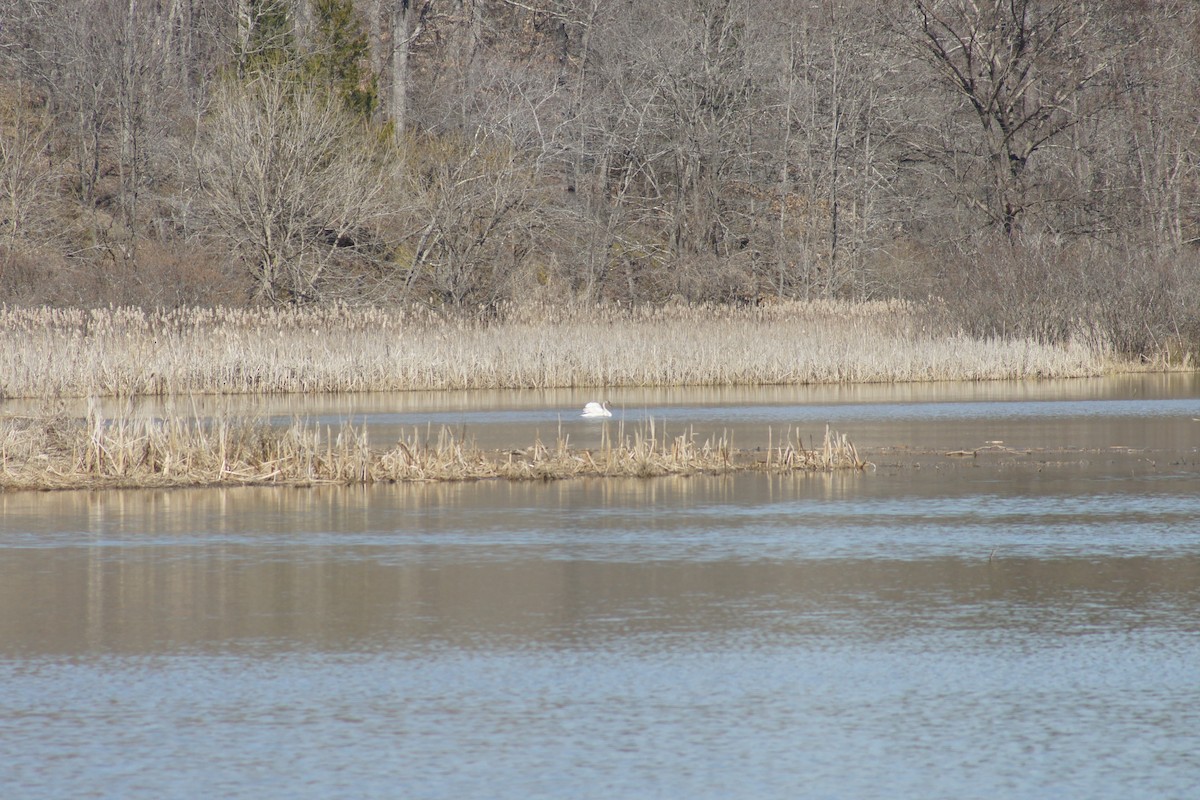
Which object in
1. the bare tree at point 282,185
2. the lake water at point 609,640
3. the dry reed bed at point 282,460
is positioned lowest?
the lake water at point 609,640

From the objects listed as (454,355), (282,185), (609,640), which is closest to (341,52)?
(282,185)

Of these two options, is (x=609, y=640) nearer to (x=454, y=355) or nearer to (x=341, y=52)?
(x=454, y=355)

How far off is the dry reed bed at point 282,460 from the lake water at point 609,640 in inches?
16.8

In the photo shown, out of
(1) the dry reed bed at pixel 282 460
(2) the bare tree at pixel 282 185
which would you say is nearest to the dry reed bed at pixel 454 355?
(2) the bare tree at pixel 282 185

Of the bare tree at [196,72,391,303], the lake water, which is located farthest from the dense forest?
the lake water

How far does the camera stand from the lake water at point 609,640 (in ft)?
16.1

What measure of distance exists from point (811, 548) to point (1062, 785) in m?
4.37

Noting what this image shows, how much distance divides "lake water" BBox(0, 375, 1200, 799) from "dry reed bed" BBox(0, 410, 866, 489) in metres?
0.43

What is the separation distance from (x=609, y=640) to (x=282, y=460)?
6.50 m

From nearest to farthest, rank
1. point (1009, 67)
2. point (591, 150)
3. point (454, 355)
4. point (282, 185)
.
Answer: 1. point (454, 355)
2. point (282, 185)
3. point (1009, 67)
4. point (591, 150)

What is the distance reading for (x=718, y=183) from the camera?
138 ft

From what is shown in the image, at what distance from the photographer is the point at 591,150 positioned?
142 feet

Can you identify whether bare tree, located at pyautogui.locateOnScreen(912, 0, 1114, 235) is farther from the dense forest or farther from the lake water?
the lake water

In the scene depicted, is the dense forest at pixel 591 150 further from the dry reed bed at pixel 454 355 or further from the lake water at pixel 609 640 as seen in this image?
the lake water at pixel 609 640
